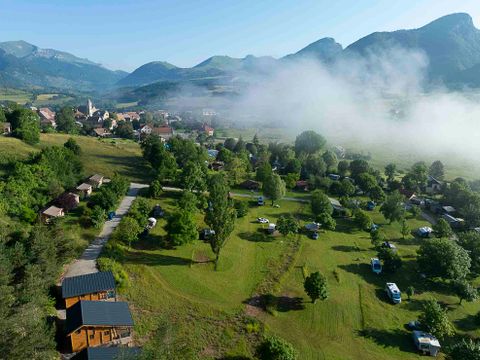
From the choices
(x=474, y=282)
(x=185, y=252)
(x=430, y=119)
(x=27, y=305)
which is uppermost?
(x=430, y=119)

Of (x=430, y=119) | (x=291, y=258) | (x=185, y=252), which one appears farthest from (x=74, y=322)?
(x=430, y=119)

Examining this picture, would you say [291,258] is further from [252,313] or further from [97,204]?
[97,204]

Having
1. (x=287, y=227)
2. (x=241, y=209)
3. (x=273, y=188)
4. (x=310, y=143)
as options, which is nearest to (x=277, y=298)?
(x=287, y=227)

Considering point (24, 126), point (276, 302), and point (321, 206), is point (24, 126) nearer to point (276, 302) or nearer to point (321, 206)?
point (321, 206)

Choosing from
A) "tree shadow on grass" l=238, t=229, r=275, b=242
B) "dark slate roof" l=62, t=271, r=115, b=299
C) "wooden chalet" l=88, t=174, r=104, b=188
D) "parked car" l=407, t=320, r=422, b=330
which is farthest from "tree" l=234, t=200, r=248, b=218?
"parked car" l=407, t=320, r=422, b=330

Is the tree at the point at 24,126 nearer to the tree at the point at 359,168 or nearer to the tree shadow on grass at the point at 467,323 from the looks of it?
the tree at the point at 359,168

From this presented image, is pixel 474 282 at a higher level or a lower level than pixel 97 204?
lower

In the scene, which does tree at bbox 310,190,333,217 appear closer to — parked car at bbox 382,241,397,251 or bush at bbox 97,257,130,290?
parked car at bbox 382,241,397,251

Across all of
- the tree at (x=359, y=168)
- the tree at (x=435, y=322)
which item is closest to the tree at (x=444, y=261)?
the tree at (x=435, y=322)
